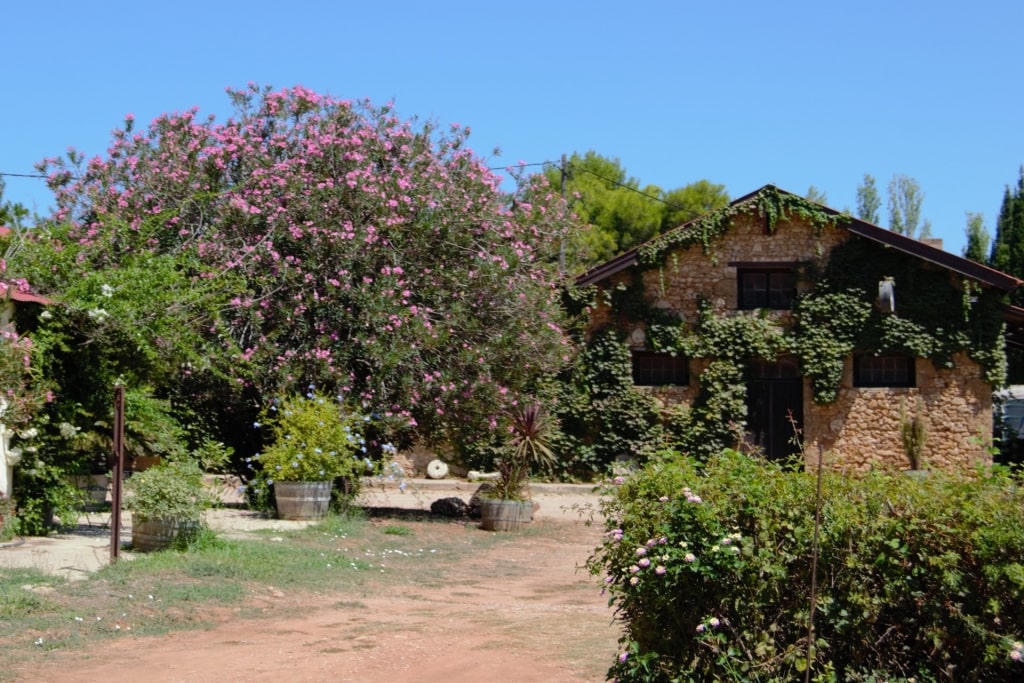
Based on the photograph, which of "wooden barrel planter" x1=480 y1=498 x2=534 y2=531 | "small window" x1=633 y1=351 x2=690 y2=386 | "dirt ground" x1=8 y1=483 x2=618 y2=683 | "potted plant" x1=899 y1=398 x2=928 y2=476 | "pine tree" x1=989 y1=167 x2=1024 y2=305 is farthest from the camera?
"pine tree" x1=989 y1=167 x2=1024 y2=305

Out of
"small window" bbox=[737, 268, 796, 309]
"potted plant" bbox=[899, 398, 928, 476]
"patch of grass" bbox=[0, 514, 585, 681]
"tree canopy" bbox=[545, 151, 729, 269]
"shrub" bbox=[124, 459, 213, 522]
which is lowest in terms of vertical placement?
"patch of grass" bbox=[0, 514, 585, 681]

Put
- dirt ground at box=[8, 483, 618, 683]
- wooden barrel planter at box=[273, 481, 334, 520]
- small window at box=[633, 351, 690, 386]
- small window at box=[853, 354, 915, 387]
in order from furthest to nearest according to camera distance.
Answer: small window at box=[633, 351, 690, 386] → small window at box=[853, 354, 915, 387] → wooden barrel planter at box=[273, 481, 334, 520] → dirt ground at box=[8, 483, 618, 683]

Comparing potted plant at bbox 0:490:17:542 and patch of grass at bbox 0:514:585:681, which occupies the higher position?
potted plant at bbox 0:490:17:542

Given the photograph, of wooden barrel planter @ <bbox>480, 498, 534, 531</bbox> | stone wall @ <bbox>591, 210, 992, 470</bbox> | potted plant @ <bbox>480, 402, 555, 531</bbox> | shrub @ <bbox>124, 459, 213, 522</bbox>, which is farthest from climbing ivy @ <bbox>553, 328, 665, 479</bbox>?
shrub @ <bbox>124, 459, 213, 522</bbox>

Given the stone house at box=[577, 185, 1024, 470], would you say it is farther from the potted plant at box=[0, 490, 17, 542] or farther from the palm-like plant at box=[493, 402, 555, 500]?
the potted plant at box=[0, 490, 17, 542]

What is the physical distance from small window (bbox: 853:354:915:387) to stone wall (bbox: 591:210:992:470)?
0.60 feet

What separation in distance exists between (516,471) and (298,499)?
331 cm

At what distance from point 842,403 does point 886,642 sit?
18155 mm

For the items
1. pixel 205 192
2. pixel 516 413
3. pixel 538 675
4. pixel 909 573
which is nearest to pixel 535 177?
pixel 516 413

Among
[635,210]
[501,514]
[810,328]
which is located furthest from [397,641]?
[635,210]

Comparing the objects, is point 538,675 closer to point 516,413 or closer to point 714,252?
point 516,413

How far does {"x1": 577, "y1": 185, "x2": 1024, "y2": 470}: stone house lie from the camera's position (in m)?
22.4

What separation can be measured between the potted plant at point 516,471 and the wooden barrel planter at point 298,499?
7.99 feet

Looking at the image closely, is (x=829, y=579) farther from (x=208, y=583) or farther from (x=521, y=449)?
(x=521, y=449)
